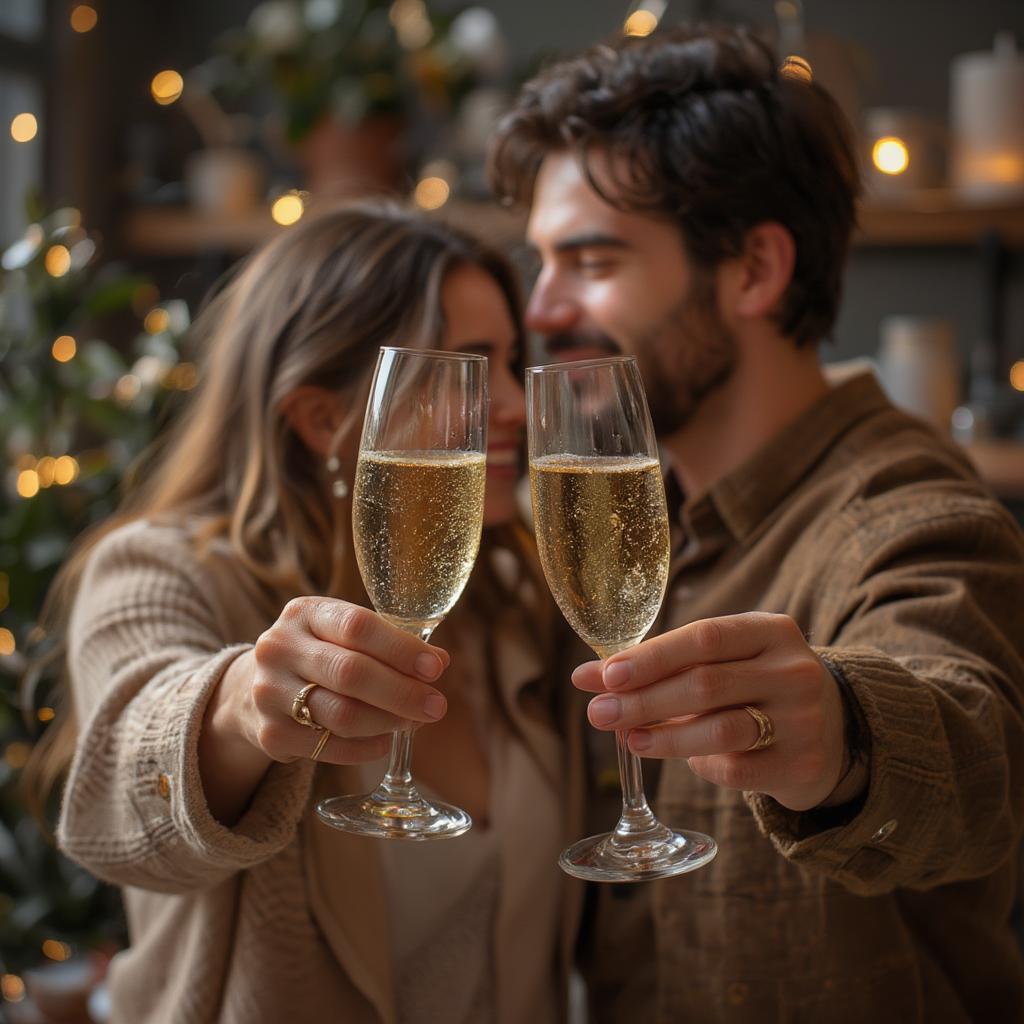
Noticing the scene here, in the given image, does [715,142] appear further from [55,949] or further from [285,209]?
[285,209]

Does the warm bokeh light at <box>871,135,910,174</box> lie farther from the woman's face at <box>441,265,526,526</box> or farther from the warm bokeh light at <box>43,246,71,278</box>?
the warm bokeh light at <box>43,246,71,278</box>

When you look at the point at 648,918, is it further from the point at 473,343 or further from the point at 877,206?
the point at 877,206

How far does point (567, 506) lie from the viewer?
923mm

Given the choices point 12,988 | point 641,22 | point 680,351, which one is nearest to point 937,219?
point 641,22

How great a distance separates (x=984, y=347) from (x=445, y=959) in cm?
245

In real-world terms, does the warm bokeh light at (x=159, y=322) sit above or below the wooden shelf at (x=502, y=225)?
below

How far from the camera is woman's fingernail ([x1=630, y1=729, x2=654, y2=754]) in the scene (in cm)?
90

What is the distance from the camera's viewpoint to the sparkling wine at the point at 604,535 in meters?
0.92

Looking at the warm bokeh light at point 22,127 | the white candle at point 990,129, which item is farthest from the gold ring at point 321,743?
the warm bokeh light at point 22,127

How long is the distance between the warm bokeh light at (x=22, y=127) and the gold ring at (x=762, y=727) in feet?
11.3

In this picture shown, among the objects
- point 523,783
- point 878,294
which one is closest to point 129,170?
point 878,294

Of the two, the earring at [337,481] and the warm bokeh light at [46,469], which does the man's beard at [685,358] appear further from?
the warm bokeh light at [46,469]

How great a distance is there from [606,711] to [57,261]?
1.69 metres

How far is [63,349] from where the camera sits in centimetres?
227
